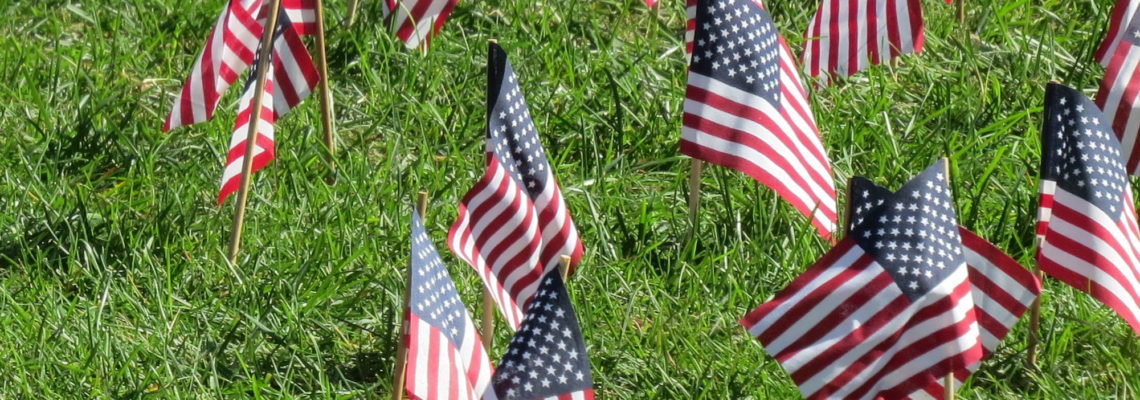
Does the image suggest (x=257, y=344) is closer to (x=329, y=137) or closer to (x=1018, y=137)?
(x=329, y=137)

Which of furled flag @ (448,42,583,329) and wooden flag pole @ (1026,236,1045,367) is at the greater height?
furled flag @ (448,42,583,329)

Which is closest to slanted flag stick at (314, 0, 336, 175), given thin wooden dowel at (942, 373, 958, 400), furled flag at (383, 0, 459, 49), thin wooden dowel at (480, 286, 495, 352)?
furled flag at (383, 0, 459, 49)

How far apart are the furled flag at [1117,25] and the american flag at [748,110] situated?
2.98 ft

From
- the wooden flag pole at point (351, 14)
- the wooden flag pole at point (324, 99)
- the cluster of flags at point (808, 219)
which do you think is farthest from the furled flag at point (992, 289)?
the wooden flag pole at point (351, 14)

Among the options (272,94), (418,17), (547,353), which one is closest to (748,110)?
(272,94)

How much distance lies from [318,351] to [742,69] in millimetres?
1384

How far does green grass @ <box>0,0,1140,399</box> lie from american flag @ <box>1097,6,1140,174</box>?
51cm

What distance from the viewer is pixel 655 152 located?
644cm

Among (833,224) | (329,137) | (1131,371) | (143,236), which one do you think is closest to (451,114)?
(329,137)

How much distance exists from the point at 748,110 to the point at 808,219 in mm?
379

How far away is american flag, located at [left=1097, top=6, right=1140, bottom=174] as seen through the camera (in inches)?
204

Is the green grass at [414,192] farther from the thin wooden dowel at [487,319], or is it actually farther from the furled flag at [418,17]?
the thin wooden dowel at [487,319]

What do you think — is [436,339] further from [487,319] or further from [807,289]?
[807,289]

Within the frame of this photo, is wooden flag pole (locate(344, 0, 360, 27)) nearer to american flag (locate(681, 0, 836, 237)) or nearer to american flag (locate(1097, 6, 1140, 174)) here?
american flag (locate(681, 0, 836, 237))
